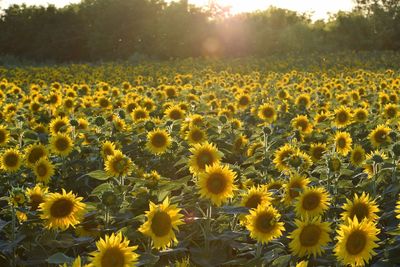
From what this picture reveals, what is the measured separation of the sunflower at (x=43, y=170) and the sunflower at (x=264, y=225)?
83.8 inches

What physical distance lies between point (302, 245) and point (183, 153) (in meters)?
2.86

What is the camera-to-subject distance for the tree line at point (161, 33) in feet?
112

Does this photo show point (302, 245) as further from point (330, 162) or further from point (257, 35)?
point (257, 35)

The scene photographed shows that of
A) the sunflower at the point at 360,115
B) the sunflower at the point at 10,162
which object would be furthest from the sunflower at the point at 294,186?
the sunflower at the point at 360,115

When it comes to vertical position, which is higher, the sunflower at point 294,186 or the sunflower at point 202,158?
the sunflower at point 202,158

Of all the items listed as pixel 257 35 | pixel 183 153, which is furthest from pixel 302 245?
pixel 257 35

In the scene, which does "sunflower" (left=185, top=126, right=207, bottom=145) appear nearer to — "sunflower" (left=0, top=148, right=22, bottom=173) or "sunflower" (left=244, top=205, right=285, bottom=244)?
"sunflower" (left=0, top=148, right=22, bottom=173)

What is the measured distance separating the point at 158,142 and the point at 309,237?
246 cm

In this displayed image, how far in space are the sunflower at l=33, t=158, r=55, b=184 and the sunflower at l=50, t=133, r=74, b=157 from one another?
2.28 ft

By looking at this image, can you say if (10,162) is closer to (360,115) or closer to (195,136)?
(195,136)

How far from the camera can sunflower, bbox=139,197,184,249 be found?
104 inches

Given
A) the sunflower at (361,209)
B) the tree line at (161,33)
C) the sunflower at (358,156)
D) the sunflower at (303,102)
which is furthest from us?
the tree line at (161,33)

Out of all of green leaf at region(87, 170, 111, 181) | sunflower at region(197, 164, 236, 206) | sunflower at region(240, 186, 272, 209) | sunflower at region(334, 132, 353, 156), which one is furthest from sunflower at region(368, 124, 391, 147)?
green leaf at region(87, 170, 111, 181)

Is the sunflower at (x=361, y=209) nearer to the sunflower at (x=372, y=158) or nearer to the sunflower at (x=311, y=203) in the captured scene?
the sunflower at (x=311, y=203)
